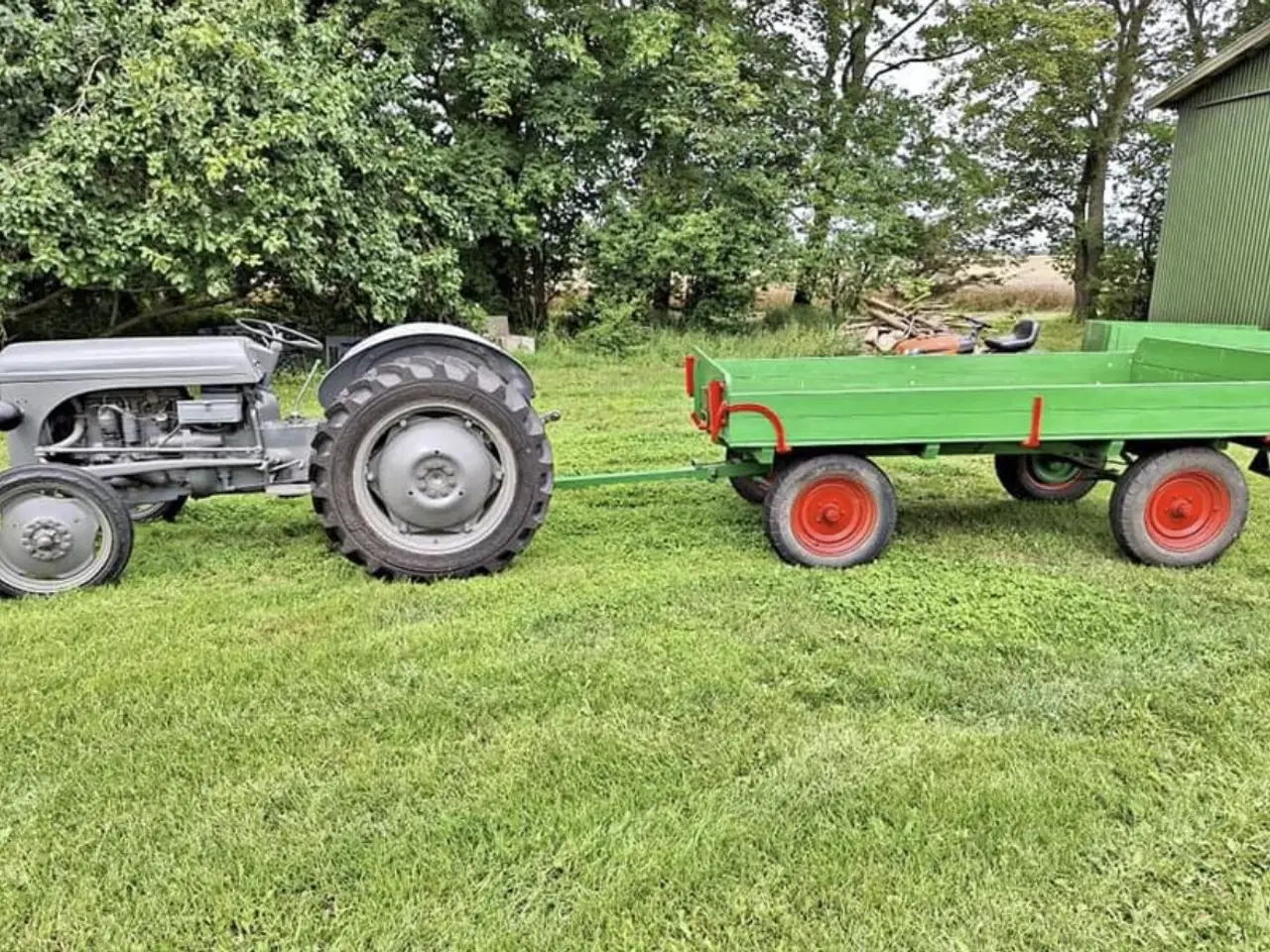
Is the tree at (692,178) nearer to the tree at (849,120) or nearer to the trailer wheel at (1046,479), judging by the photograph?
the tree at (849,120)

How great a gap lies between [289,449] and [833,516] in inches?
91.5

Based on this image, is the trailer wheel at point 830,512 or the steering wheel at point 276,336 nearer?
the trailer wheel at point 830,512

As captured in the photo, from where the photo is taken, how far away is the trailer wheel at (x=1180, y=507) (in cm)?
365

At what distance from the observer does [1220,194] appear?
1120cm

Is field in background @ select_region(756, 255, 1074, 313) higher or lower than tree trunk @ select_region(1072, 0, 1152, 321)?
lower

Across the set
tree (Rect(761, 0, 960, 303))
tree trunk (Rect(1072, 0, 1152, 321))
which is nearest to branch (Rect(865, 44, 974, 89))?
tree (Rect(761, 0, 960, 303))

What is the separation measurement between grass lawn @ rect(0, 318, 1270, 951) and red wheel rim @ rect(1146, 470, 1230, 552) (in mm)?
177

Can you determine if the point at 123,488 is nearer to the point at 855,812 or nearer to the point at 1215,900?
the point at 855,812

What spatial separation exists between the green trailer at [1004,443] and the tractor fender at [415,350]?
3.09 ft

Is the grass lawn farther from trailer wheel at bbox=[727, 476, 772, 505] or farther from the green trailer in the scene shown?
trailer wheel at bbox=[727, 476, 772, 505]

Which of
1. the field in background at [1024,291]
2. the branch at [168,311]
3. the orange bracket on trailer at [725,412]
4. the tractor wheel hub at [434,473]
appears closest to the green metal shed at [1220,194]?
the field in background at [1024,291]

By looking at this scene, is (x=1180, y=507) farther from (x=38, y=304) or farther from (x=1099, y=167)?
(x=1099, y=167)

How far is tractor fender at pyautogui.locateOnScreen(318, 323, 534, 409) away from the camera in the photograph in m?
3.68

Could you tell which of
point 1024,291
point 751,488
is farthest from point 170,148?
point 1024,291
